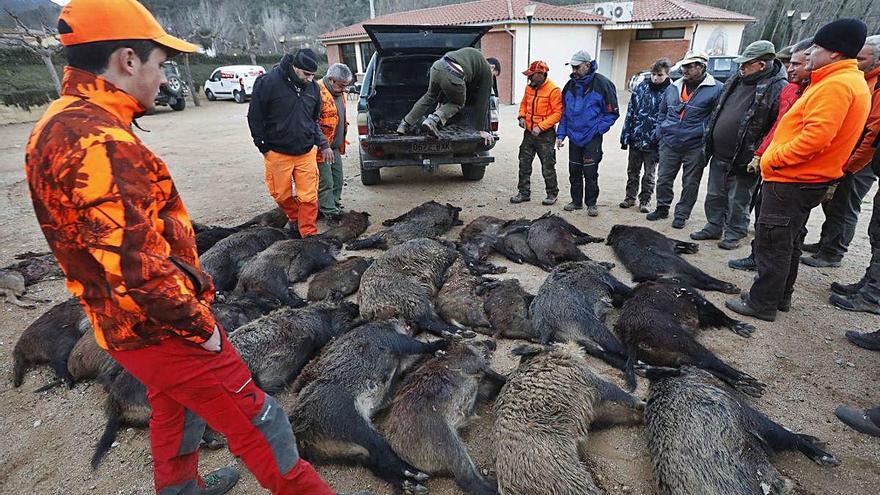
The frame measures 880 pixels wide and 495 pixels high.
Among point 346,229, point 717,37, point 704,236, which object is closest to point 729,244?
point 704,236

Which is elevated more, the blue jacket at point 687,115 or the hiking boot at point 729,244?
the blue jacket at point 687,115

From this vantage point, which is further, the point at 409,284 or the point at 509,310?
the point at 409,284

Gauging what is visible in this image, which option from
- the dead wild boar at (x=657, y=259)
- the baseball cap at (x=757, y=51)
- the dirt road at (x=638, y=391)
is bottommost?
the dirt road at (x=638, y=391)

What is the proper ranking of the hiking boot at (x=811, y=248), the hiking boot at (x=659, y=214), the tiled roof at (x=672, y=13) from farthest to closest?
the tiled roof at (x=672, y=13) → the hiking boot at (x=659, y=214) → the hiking boot at (x=811, y=248)

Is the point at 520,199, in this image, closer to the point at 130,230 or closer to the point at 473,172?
the point at 473,172

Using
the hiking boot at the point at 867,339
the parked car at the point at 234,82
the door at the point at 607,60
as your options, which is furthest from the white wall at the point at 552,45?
the hiking boot at the point at 867,339

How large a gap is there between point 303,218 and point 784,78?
5585 mm

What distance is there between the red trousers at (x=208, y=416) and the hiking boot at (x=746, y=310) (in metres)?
3.78

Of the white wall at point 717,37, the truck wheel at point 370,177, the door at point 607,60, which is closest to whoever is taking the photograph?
the truck wheel at point 370,177

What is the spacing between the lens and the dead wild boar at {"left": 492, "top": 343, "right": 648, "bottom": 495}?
223cm

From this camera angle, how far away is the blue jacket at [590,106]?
19.9 feet

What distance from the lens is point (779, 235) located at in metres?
3.60

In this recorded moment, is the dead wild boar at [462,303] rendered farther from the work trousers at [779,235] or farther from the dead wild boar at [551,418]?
the work trousers at [779,235]

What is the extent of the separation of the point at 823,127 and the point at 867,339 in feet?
5.60
